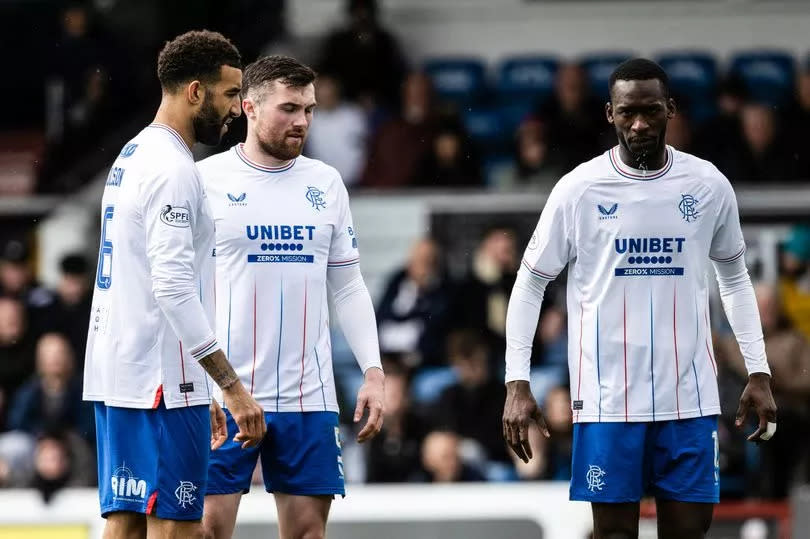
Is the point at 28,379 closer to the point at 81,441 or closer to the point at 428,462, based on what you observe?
the point at 81,441

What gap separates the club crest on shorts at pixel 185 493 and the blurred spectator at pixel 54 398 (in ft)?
18.2

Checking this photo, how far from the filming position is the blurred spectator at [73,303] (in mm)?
11859

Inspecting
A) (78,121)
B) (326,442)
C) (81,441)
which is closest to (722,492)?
(81,441)

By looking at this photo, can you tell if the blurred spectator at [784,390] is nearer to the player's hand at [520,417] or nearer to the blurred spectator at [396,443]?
the blurred spectator at [396,443]

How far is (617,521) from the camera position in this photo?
20.6ft

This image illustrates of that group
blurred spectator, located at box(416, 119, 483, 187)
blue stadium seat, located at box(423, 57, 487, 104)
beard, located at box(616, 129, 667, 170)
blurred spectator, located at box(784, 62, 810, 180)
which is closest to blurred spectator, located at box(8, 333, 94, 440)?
blurred spectator, located at box(416, 119, 483, 187)

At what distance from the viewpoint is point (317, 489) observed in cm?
656

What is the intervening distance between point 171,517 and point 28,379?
20.8 feet

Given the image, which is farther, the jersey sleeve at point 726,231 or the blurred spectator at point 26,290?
the blurred spectator at point 26,290

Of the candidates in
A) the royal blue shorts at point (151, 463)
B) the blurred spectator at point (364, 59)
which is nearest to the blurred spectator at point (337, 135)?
the blurred spectator at point (364, 59)

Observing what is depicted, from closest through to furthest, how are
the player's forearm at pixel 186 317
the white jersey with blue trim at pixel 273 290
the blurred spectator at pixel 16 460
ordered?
the player's forearm at pixel 186 317 → the white jersey with blue trim at pixel 273 290 → the blurred spectator at pixel 16 460

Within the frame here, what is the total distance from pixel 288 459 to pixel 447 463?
3.84 meters

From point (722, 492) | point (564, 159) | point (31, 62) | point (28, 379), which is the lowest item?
point (722, 492)

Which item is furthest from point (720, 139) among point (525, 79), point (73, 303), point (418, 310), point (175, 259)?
point (175, 259)
